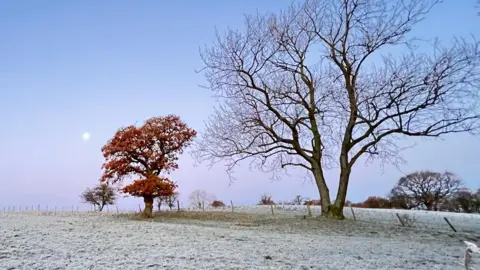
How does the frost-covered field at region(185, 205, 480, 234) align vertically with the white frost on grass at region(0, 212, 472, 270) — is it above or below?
below

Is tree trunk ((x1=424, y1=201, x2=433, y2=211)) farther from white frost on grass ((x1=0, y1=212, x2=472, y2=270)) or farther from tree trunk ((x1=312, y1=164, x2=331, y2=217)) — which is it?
white frost on grass ((x1=0, y1=212, x2=472, y2=270))

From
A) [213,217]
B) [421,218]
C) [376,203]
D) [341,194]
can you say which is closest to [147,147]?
[213,217]

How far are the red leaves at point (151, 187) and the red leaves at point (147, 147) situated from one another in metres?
0.91

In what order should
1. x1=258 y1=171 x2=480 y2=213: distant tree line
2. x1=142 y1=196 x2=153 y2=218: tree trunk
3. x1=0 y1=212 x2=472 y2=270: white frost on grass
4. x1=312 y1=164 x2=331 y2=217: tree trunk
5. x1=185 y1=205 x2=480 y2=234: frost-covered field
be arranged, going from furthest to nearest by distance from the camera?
x1=258 y1=171 x2=480 y2=213: distant tree line, x1=142 y1=196 x2=153 y2=218: tree trunk, x1=185 y1=205 x2=480 y2=234: frost-covered field, x1=312 y1=164 x2=331 y2=217: tree trunk, x1=0 y1=212 x2=472 y2=270: white frost on grass

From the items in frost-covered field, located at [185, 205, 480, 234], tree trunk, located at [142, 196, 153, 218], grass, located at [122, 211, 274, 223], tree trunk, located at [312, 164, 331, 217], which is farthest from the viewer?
tree trunk, located at [142, 196, 153, 218]

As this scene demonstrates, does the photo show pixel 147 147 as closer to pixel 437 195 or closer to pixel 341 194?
pixel 341 194

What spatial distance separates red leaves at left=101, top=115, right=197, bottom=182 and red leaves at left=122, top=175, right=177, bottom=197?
91cm

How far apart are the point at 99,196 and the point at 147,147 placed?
32.9 m

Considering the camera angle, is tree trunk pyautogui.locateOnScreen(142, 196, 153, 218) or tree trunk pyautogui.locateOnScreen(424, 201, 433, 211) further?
tree trunk pyautogui.locateOnScreen(424, 201, 433, 211)

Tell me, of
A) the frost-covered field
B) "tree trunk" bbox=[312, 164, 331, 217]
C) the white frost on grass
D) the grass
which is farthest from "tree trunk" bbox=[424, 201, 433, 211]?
the white frost on grass

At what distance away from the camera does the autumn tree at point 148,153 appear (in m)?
20.1

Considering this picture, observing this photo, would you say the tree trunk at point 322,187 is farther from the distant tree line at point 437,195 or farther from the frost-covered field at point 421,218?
the distant tree line at point 437,195

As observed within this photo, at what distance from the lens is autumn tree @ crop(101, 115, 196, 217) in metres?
20.1

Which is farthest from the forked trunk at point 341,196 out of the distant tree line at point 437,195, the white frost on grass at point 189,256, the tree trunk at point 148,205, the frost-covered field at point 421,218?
the distant tree line at point 437,195
